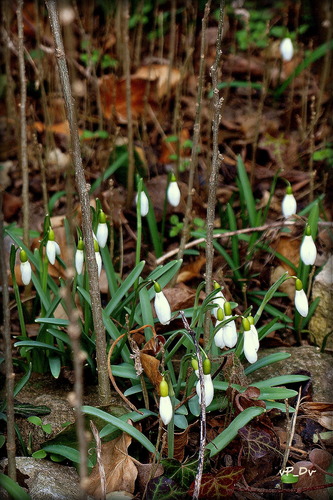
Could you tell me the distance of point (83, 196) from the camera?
7.38ft

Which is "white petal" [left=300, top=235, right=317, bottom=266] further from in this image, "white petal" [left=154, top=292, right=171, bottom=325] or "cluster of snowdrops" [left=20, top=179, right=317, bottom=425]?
"white petal" [left=154, top=292, right=171, bottom=325]

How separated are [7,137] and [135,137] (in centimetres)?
101

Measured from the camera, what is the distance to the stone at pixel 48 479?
2.19 meters

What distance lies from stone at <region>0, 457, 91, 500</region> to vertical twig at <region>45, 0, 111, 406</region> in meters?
0.31

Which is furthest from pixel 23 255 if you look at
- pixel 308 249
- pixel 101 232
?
pixel 308 249

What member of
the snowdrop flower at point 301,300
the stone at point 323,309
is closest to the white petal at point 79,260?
the snowdrop flower at point 301,300

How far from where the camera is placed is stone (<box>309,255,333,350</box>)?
10.5 feet

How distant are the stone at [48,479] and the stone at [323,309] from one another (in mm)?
1450

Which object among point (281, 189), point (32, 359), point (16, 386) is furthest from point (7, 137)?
point (16, 386)

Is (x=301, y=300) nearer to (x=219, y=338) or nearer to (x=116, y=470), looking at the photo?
(x=219, y=338)

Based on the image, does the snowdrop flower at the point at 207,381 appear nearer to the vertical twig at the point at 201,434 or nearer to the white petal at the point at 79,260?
the vertical twig at the point at 201,434

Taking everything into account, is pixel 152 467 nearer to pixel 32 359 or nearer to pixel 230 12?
pixel 32 359

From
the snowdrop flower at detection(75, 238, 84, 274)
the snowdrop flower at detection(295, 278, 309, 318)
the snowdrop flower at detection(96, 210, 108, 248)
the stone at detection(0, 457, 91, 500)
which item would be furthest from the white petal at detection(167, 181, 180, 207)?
the stone at detection(0, 457, 91, 500)

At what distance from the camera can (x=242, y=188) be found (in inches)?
143
